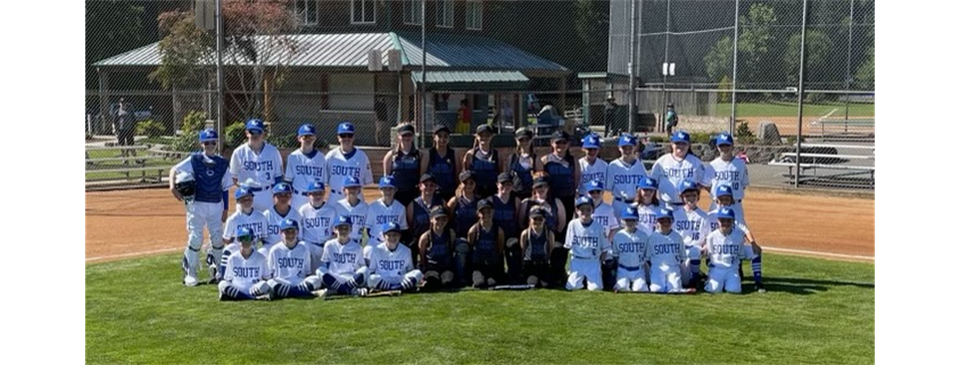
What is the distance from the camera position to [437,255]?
982 cm

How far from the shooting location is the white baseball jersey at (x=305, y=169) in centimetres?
1037

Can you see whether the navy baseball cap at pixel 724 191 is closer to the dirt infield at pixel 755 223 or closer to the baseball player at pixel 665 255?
the baseball player at pixel 665 255

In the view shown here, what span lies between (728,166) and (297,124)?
19.6 metres

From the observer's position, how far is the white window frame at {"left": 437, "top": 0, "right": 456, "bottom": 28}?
3110 centimetres

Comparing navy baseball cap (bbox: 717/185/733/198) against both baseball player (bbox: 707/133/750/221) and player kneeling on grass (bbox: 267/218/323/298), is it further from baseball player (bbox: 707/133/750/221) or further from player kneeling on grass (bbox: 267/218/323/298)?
player kneeling on grass (bbox: 267/218/323/298)

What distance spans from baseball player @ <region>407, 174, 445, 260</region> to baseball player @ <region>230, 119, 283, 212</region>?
63.9 inches

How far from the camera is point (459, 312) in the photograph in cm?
861

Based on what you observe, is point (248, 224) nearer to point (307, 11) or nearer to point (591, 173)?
point (591, 173)

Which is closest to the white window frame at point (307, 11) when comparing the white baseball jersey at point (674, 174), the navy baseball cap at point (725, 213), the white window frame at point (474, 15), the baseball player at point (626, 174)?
the white window frame at point (474, 15)

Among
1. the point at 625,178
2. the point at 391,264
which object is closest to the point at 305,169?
the point at 391,264

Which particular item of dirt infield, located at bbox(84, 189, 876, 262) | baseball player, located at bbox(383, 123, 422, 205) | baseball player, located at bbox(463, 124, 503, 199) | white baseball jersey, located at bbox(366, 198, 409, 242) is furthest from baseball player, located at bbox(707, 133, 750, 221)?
white baseball jersey, located at bbox(366, 198, 409, 242)

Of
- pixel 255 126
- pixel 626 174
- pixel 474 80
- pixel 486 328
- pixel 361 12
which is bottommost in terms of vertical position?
pixel 486 328

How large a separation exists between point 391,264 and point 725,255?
11.5 ft
